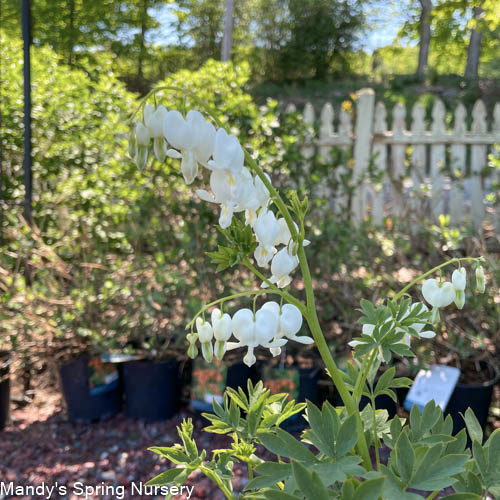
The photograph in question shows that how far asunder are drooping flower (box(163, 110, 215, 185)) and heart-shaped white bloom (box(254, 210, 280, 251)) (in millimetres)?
136

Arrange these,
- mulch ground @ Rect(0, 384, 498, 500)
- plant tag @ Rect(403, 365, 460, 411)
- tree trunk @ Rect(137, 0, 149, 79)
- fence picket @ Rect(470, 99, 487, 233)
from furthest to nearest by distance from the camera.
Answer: tree trunk @ Rect(137, 0, 149, 79), fence picket @ Rect(470, 99, 487, 233), plant tag @ Rect(403, 365, 460, 411), mulch ground @ Rect(0, 384, 498, 500)

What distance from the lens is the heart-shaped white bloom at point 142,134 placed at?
2.65 feet

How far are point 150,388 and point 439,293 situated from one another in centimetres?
238

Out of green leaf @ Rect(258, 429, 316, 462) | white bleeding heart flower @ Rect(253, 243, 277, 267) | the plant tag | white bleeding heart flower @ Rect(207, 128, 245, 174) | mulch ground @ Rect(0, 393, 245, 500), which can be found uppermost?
white bleeding heart flower @ Rect(207, 128, 245, 174)

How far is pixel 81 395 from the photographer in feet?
9.93

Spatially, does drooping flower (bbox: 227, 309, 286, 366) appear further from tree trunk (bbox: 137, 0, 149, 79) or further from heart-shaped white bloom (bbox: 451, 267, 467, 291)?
tree trunk (bbox: 137, 0, 149, 79)

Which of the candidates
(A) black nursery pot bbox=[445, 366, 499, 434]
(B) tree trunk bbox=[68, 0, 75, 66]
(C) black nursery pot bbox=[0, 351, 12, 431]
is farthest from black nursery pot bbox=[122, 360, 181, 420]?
(B) tree trunk bbox=[68, 0, 75, 66]

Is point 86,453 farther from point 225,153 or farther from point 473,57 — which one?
point 473,57

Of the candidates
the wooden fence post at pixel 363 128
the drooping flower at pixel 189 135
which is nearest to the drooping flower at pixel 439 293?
the drooping flower at pixel 189 135

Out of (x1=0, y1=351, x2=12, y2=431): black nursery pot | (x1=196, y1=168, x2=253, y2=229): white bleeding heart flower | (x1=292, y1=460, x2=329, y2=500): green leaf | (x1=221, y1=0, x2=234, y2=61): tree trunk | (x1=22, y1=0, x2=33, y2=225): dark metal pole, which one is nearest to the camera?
(x1=292, y1=460, x2=329, y2=500): green leaf

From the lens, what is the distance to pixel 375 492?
2.23ft

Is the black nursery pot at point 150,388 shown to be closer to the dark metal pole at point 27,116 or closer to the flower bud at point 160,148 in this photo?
the dark metal pole at point 27,116

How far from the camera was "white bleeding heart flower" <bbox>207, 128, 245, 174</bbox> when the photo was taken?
0.77 meters

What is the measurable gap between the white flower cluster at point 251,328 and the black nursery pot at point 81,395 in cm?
231
